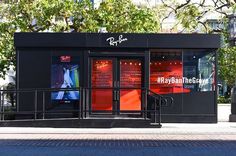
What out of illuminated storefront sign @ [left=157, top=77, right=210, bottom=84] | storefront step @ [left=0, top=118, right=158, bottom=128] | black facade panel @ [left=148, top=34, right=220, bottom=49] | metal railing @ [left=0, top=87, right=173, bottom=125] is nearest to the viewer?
storefront step @ [left=0, top=118, right=158, bottom=128]

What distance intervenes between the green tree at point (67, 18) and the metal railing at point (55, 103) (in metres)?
7.82

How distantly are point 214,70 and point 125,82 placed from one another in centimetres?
309

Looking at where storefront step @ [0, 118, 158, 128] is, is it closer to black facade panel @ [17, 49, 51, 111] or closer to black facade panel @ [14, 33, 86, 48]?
black facade panel @ [17, 49, 51, 111]

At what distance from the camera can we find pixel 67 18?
27984 mm

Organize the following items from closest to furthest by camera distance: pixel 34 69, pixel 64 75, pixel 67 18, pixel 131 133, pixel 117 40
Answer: pixel 131 133 → pixel 64 75 → pixel 34 69 → pixel 117 40 → pixel 67 18

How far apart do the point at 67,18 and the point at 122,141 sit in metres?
14.8

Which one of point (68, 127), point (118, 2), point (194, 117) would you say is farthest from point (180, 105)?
point (118, 2)

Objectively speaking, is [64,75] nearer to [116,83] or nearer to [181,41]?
[116,83]

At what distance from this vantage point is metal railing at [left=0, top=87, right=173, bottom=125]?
18.7 meters

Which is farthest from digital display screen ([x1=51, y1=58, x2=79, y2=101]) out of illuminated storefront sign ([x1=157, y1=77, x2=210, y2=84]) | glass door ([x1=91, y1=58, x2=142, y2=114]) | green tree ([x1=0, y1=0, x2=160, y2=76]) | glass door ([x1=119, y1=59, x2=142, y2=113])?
green tree ([x1=0, y1=0, x2=160, y2=76])

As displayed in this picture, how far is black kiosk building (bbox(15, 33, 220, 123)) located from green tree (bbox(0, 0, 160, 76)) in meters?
7.04

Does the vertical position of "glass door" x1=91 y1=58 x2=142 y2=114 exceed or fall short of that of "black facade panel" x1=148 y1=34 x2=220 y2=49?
it falls short

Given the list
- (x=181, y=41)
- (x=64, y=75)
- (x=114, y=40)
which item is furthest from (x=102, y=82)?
(x=181, y=41)

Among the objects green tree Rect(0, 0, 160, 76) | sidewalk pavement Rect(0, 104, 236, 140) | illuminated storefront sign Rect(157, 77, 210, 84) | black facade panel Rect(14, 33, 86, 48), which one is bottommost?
sidewalk pavement Rect(0, 104, 236, 140)
